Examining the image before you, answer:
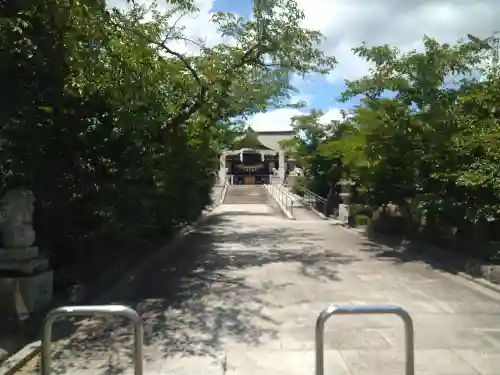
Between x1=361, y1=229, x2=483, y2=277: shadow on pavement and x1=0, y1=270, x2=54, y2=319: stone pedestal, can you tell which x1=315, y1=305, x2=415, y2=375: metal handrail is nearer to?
x1=0, y1=270, x2=54, y2=319: stone pedestal

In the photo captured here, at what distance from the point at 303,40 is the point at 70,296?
378 inches

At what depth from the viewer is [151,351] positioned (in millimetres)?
6594

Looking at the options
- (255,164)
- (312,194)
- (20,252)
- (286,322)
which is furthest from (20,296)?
(255,164)

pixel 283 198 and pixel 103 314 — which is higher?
pixel 103 314

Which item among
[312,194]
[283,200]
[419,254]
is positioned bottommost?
[419,254]

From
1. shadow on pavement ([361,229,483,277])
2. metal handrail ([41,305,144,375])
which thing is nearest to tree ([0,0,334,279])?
metal handrail ([41,305,144,375])

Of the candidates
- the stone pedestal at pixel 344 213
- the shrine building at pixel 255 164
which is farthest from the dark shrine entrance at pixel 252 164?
the stone pedestal at pixel 344 213

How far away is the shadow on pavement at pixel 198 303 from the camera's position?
21.7ft

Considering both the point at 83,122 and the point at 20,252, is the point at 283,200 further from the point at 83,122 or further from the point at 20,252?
the point at 20,252

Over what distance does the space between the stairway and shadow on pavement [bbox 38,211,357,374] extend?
28.4m

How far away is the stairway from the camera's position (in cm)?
4666

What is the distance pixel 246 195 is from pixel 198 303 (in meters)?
40.6

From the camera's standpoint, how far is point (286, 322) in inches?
313

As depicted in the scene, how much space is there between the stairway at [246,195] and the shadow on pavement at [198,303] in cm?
2836
